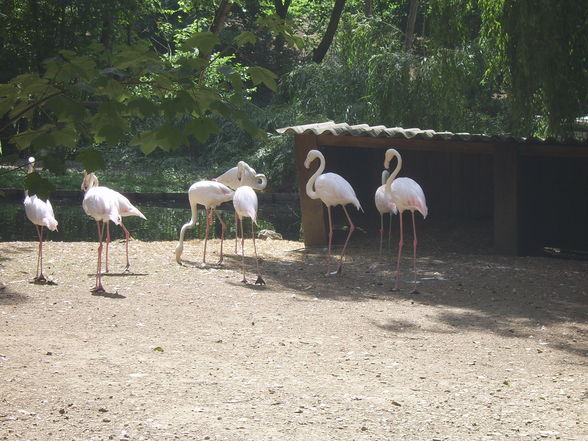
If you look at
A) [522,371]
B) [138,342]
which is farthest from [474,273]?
[138,342]

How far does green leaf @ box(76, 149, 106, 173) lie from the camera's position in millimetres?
2717

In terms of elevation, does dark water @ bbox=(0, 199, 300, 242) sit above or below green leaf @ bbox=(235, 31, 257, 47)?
below

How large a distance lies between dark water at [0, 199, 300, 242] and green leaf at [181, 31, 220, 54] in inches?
500

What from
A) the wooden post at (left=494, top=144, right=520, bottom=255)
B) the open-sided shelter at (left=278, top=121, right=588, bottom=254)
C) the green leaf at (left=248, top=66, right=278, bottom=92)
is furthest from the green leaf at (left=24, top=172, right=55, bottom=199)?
the wooden post at (left=494, top=144, right=520, bottom=255)

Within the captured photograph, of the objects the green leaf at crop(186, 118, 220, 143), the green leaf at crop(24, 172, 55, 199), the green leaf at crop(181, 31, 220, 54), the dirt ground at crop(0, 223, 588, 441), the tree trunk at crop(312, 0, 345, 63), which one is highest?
the tree trunk at crop(312, 0, 345, 63)

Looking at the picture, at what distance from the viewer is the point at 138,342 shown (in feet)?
21.9

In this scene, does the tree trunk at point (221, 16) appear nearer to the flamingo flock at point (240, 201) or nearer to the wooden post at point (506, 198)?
the flamingo flock at point (240, 201)

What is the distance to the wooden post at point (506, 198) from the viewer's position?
38.6 feet

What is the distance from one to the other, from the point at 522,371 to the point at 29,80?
180 inches

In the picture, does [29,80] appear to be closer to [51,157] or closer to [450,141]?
[51,157]

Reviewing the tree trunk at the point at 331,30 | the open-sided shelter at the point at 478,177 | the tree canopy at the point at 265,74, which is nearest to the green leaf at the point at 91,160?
the tree canopy at the point at 265,74

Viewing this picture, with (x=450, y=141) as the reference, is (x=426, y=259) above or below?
below

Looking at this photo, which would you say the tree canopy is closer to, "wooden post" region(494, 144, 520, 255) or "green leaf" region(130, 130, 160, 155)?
"green leaf" region(130, 130, 160, 155)

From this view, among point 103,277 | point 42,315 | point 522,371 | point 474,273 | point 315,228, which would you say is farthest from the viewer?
point 315,228
